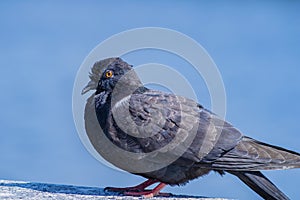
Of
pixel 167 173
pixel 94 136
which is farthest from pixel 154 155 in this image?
pixel 94 136

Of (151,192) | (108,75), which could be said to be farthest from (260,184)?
(108,75)

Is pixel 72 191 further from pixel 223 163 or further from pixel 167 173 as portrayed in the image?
pixel 223 163

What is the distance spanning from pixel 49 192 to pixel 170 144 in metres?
1.49

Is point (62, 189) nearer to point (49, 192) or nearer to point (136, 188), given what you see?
point (49, 192)

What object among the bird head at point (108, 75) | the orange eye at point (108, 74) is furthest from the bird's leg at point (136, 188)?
the orange eye at point (108, 74)

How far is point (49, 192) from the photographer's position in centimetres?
725

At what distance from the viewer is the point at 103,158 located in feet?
24.8

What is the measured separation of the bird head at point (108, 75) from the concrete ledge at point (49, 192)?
125cm

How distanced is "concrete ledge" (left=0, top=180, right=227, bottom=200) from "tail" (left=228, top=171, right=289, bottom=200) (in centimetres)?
67

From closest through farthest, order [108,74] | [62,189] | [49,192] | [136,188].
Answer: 1. [49,192]
2. [62,189]
3. [136,188]
4. [108,74]

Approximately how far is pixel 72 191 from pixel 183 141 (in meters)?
1.41

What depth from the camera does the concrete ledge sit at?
6.95 metres

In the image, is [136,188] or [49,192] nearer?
[49,192]

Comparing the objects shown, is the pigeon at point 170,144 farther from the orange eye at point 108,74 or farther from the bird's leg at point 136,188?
the orange eye at point 108,74
